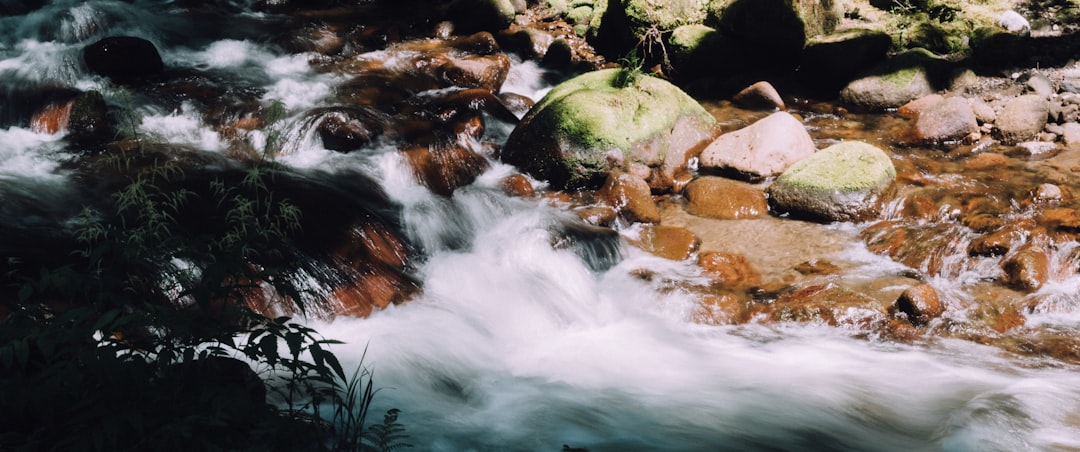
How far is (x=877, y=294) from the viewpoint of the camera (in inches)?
221

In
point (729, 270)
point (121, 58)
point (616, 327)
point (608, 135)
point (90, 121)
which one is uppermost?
point (121, 58)

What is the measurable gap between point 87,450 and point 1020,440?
4083 millimetres

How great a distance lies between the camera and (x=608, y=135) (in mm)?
7309

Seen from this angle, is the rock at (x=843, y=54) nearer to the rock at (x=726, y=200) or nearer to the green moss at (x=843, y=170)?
the green moss at (x=843, y=170)

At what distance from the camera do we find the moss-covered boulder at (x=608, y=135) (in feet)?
23.9

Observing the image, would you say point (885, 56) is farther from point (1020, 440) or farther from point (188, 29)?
point (188, 29)

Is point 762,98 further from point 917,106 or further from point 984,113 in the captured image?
point 984,113

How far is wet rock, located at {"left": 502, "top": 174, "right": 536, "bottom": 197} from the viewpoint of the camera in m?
7.18

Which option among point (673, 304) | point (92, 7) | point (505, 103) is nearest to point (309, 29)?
point (92, 7)

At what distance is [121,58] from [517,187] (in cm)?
461

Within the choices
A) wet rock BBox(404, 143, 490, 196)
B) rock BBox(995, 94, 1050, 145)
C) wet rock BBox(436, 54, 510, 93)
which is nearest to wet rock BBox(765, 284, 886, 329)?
wet rock BBox(404, 143, 490, 196)

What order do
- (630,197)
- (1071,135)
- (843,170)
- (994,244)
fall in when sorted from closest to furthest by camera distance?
(994,244) → (843,170) → (630,197) → (1071,135)

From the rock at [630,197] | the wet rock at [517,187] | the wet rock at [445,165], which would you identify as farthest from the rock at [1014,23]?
the wet rock at [445,165]

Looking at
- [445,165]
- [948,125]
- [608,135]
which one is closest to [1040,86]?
[948,125]
